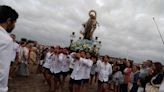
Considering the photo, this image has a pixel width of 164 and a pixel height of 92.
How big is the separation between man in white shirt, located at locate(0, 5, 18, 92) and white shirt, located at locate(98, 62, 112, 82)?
38.7 feet

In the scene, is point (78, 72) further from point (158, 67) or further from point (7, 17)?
point (7, 17)

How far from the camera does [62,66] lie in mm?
14750

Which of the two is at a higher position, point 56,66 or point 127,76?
point 56,66

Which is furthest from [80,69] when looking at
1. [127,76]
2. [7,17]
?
[7,17]

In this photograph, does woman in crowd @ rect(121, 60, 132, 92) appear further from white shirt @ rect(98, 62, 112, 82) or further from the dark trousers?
white shirt @ rect(98, 62, 112, 82)

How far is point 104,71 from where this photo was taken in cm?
1510

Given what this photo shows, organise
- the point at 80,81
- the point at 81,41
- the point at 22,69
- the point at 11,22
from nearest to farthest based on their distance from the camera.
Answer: the point at 11,22 → the point at 80,81 → the point at 22,69 → the point at 81,41

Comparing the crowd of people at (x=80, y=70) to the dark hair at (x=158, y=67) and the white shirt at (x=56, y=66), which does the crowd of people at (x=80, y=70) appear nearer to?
the white shirt at (x=56, y=66)

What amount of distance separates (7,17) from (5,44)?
0.33 metres

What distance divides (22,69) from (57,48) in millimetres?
3476

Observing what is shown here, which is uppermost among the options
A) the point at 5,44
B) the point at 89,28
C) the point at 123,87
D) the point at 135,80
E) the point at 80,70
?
the point at 89,28

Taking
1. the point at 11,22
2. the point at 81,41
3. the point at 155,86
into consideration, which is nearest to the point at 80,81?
the point at 155,86

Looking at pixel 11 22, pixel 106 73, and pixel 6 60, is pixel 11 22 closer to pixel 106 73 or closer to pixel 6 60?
pixel 6 60

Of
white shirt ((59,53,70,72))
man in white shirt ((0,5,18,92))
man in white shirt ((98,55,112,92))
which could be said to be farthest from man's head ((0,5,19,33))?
man in white shirt ((98,55,112,92))
